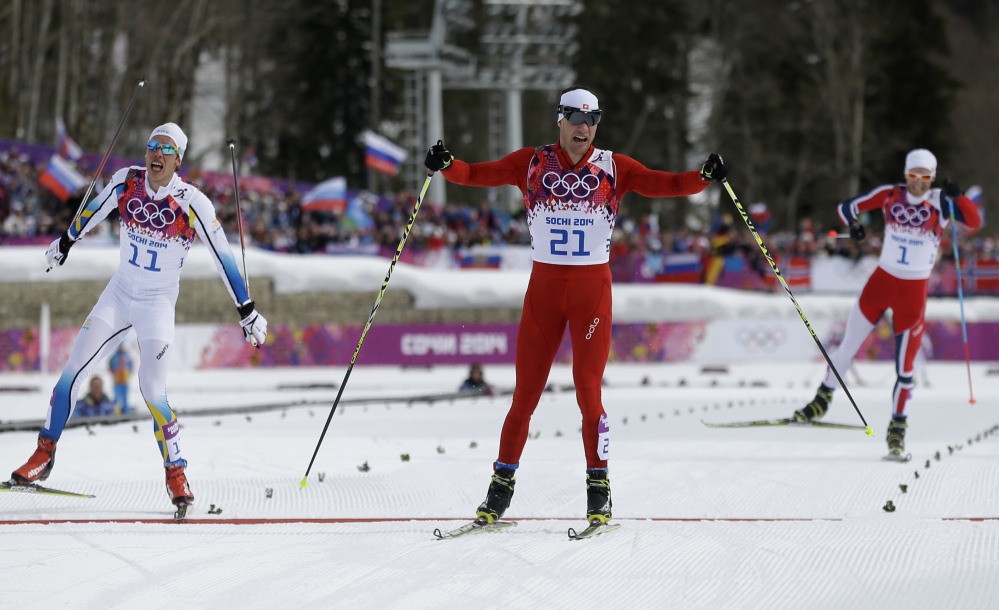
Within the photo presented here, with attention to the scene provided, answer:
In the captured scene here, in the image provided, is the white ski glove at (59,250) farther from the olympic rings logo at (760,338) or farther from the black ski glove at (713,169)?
the olympic rings logo at (760,338)

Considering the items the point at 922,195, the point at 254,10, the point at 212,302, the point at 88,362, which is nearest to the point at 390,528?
the point at 88,362

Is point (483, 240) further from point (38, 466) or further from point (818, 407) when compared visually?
point (38, 466)

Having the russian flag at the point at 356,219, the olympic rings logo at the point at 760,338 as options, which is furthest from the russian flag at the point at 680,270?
the russian flag at the point at 356,219

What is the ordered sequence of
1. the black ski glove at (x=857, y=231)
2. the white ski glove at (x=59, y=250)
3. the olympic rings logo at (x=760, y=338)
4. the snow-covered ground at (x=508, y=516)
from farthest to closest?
the olympic rings logo at (x=760, y=338) < the black ski glove at (x=857, y=231) < the white ski glove at (x=59, y=250) < the snow-covered ground at (x=508, y=516)

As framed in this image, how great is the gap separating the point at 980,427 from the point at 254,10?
3674 cm

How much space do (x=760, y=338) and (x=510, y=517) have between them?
18.3 meters

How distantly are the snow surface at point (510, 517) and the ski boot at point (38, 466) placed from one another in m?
0.18

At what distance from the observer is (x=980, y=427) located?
1096 cm

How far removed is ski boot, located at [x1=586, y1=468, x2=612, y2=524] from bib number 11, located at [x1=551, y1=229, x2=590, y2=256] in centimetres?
118

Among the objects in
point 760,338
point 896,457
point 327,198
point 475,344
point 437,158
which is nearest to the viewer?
point 437,158

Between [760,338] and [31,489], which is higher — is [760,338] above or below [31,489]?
below

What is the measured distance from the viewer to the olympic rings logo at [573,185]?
218 inches

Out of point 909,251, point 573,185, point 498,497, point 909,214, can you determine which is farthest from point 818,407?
point 573,185

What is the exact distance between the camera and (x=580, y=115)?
5.49 meters
